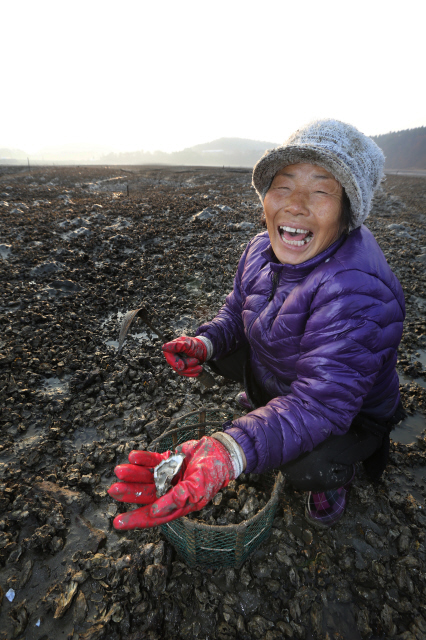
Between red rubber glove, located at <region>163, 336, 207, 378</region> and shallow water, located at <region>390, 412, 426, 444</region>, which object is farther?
shallow water, located at <region>390, 412, 426, 444</region>

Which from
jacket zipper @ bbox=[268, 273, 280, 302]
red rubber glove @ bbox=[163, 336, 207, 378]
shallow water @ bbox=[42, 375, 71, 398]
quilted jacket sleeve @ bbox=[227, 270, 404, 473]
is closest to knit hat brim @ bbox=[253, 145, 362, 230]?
quilted jacket sleeve @ bbox=[227, 270, 404, 473]

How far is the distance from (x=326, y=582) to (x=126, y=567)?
1.50 meters

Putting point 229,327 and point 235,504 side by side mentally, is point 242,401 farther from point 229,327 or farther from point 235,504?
point 235,504

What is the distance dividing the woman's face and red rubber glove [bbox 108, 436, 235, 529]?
1.42 metres

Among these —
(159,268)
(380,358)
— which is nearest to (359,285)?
(380,358)

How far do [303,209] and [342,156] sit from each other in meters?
0.36

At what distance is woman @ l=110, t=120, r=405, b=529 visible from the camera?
1799 millimetres

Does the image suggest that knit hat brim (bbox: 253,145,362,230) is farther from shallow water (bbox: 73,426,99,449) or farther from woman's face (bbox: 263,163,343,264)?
shallow water (bbox: 73,426,99,449)

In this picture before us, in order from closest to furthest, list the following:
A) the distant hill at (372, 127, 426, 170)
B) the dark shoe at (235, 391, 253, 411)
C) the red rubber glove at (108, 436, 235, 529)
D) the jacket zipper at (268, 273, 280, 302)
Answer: the red rubber glove at (108, 436, 235, 529) < the jacket zipper at (268, 273, 280, 302) < the dark shoe at (235, 391, 253, 411) < the distant hill at (372, 127, 426, 170)

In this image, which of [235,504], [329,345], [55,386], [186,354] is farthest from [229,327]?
[55,386]

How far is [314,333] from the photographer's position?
198 centimetres

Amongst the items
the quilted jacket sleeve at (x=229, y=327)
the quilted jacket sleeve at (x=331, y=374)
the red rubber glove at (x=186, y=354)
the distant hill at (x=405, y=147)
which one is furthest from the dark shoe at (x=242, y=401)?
the distant hill at (x=405, y=147)

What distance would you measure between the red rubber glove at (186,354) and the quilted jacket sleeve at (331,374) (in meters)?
1.13

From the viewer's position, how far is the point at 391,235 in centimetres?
1198
